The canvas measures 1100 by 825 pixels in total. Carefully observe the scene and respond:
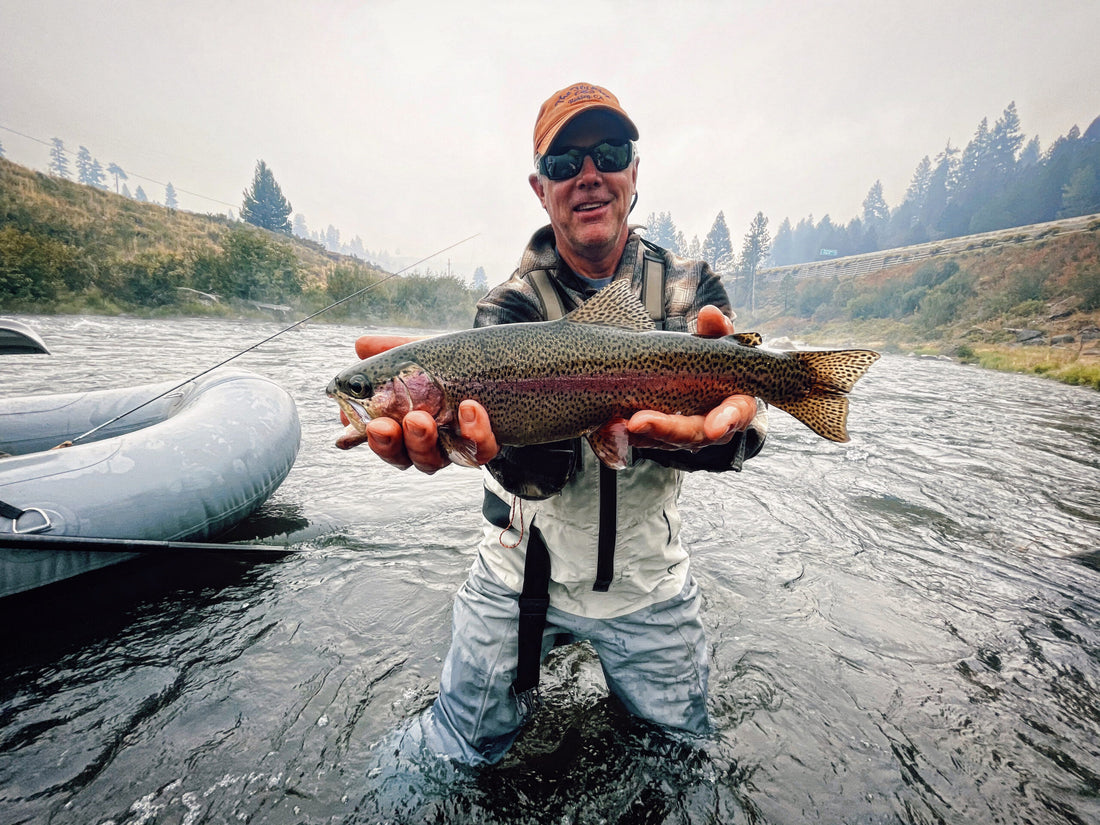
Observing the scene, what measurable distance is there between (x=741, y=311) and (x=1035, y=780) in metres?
92.0

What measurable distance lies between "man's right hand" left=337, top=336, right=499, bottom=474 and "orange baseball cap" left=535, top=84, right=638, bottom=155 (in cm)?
159

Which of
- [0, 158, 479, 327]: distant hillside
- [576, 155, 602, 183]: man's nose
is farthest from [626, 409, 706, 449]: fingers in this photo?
[0, 158, 479, 327]: distant hillside

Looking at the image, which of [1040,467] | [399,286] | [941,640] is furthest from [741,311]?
[941,640]

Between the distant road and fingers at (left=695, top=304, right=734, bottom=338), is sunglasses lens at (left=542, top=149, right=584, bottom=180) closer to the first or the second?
fingers at (left=695, top=304, right=734, bottom=338)

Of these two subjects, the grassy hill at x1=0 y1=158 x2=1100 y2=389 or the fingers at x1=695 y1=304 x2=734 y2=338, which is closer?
the fingers at x1=695 y1=304 x2=734 y2=338

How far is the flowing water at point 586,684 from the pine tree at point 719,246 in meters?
112

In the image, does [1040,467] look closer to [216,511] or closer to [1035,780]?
[1035,780]

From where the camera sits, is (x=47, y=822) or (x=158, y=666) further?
(x=158, y=666)

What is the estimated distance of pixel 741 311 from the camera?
3391 inches

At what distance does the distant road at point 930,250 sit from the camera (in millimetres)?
53062

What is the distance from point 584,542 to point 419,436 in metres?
1.02

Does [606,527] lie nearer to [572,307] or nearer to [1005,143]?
[572,307]

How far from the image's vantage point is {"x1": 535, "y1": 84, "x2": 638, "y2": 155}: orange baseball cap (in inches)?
97.7

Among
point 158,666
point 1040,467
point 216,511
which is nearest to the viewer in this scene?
point 158,666
